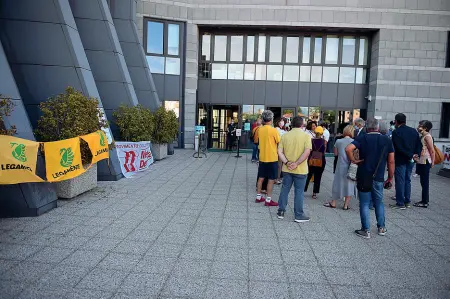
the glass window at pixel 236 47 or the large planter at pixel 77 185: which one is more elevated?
the glass window at pixel 236 47

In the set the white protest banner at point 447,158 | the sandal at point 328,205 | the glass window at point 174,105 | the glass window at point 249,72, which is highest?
the glass window at point 249,72

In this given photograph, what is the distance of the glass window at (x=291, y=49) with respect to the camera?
21.7 m

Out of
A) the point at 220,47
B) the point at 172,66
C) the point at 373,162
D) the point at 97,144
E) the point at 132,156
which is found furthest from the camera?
the point at 220,47

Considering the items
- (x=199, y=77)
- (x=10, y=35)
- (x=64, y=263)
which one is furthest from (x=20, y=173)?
(x=199, y=77)

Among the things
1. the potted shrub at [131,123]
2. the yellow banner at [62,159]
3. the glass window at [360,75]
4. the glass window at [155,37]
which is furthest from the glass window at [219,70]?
the yellow banner at [62,159]

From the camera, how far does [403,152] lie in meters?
7.45

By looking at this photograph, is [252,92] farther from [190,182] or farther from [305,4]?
[190,182]

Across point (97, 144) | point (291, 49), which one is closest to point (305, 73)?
point (291, 49)

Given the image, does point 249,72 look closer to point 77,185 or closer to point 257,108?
point 257,108

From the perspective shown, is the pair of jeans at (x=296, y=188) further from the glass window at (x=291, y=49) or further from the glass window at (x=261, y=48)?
the glass window at (x=291, y=49)

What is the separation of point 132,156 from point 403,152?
826cm

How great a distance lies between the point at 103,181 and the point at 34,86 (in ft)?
Result: 10.4

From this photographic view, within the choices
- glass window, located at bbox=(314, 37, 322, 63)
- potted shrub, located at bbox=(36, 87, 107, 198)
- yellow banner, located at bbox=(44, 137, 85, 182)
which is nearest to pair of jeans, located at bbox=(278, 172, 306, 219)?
yellow banner, located at bbox=(44, 137, 85, 182)

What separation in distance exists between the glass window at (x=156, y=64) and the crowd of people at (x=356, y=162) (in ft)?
47.5
